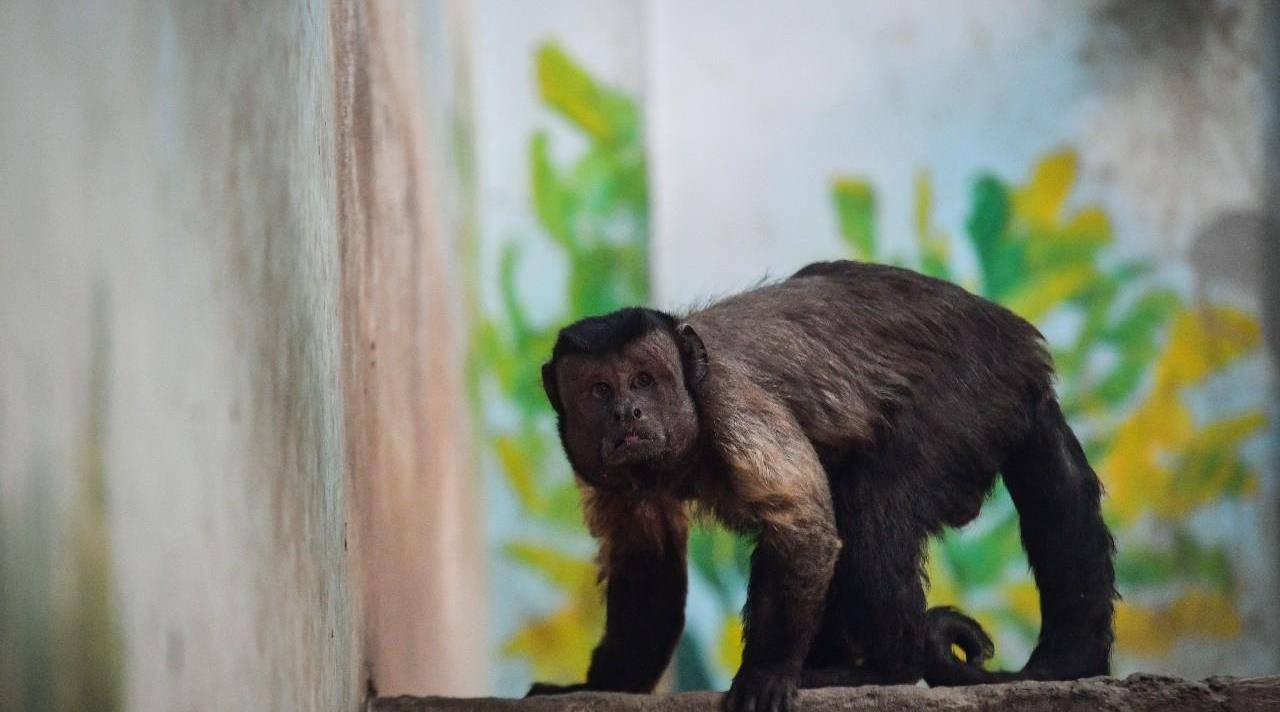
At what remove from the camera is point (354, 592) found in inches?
189

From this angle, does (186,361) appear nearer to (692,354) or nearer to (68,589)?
(68,589)

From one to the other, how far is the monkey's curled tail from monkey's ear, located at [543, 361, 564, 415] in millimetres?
1584

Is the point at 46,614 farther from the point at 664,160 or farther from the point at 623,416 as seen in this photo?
the point at 664,160

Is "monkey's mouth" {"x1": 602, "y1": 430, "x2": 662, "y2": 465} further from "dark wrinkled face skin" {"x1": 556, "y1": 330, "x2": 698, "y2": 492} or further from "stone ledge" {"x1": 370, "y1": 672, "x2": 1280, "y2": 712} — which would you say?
"stone ledge" {"x1": 370, "y1": 672, "x2": 1280, "y2": 712}

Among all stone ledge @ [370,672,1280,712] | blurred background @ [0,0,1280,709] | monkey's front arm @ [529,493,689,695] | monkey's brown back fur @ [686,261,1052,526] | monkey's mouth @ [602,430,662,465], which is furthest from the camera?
blurred background @ [0,0,1280,709]

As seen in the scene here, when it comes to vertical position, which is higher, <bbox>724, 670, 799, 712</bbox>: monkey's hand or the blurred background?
the blurred background

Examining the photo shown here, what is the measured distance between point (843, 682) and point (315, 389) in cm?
222

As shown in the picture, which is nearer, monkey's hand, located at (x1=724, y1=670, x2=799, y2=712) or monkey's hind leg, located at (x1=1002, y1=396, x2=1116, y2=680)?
monkey's hand, located at (x1=724, y1=670, x2=799, y2=712)

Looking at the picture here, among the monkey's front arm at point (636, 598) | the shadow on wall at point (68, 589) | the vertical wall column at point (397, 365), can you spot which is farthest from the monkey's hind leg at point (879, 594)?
the shadow on wall at point (68, 589)

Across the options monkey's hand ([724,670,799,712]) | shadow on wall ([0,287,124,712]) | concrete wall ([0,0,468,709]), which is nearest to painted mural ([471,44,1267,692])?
concrete wall ([0,0,468,709])

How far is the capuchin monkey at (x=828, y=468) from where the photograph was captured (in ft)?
16.5

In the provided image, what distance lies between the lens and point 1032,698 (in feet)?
15.2

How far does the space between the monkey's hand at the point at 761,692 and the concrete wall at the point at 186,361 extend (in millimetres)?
1234

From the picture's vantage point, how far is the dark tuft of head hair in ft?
16.7
